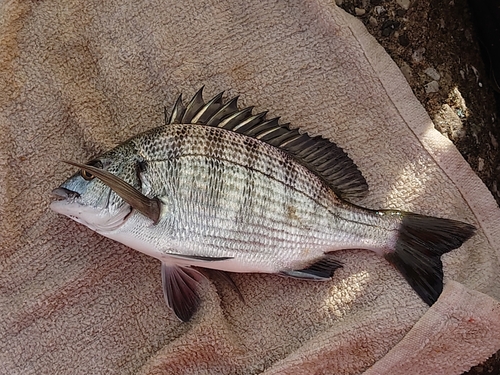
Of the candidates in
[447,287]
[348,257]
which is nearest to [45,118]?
[348,257]

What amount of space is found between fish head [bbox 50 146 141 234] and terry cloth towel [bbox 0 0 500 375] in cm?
30

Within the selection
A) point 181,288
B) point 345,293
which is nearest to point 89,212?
point 181,288

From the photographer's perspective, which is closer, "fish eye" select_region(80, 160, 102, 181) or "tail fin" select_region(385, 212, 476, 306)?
"fish eye" select_region(80, 160, 102, 181)

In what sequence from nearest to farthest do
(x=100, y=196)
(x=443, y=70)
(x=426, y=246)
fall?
(x=100, y=196) → (x=426, y=246) → (x=443, y=70)

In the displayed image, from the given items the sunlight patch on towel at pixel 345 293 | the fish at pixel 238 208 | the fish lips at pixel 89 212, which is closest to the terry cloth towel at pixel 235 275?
the sunlight patch on towel at pixel 345 293

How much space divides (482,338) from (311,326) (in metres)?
0.60

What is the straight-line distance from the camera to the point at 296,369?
2062 mm

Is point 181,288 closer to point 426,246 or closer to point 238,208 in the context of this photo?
point 238,208

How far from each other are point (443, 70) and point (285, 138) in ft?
2.87

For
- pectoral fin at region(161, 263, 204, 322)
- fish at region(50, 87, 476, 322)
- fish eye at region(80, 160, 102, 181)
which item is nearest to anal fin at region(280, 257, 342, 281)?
fish at region(50, 87, 476, 322)

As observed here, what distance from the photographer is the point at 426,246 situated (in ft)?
6.68

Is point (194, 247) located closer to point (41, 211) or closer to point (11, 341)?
point (41, 211)

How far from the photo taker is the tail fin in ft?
6.66

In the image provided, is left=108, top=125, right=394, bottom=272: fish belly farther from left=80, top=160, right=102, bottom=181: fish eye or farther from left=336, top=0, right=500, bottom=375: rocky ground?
left=336, top=0, right=500, bottom=375: rocky ground
